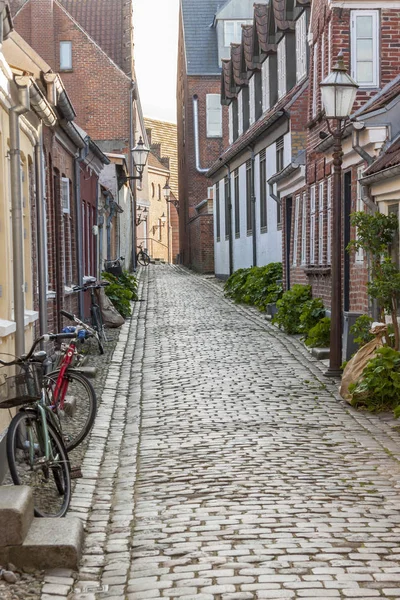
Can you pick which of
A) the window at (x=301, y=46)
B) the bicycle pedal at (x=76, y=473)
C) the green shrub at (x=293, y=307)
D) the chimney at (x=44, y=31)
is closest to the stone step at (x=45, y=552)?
the bicycle pedal at (x=76, y=473)

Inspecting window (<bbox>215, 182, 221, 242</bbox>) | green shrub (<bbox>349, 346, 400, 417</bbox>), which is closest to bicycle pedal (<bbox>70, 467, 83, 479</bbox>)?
green shrub (<bbox>349, 346, 400, 417</bbox>)

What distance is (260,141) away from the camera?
28.2 metres

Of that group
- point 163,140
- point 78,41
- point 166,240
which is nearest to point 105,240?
point 78,41

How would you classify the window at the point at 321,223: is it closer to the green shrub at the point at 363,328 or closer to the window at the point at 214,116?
the green shrub at the point at 363,328

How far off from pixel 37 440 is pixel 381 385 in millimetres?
5012

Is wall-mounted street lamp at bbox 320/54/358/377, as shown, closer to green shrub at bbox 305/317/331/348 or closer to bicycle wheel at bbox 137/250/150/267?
green shrub at bbox 305/317/331/348

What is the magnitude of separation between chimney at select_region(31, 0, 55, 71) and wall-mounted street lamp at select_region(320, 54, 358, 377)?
91.1 feet

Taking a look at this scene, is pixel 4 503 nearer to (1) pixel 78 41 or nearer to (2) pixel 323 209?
(2) pixel 323 209

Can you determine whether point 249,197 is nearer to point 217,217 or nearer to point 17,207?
point 217,217

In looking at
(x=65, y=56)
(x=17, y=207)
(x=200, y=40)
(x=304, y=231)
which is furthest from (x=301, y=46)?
(x=200, y=40)

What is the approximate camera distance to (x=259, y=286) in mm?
24578

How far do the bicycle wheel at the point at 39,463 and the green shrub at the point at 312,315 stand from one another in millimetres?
10591

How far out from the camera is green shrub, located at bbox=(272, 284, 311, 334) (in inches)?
725

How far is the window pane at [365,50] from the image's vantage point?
1620 centimetres
